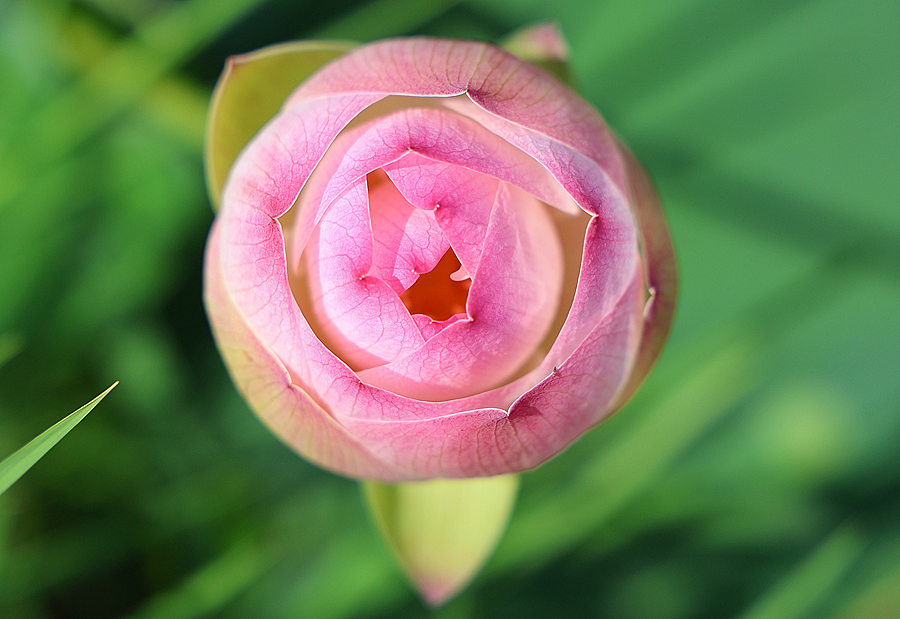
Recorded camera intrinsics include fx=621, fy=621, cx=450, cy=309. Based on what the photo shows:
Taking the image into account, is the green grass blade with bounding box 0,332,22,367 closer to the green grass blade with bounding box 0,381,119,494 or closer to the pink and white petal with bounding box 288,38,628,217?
the green grass blade with bounding box 0,381,119,494

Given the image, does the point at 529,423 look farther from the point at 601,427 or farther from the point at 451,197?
the point at 601,427

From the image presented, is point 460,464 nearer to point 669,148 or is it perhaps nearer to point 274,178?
point 274,178

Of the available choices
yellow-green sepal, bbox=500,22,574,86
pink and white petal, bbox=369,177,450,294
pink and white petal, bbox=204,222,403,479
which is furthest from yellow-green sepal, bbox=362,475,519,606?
yellow-green sepal, bbox=500,22,574,86

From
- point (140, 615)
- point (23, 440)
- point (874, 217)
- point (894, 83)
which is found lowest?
point (140, 615)

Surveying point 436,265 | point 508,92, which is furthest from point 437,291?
point 508,92

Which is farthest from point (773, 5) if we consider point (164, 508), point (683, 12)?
point (164, 508)

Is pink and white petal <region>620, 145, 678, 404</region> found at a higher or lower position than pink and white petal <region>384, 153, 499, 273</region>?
lower
